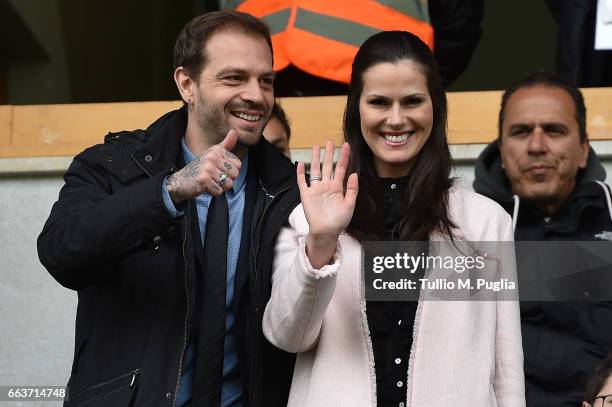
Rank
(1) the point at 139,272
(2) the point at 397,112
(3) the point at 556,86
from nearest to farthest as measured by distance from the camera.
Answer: (1) the point at 139,272, (2) the point at 397,112, (3) the point at 556,86

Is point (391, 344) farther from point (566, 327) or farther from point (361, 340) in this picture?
point (566, 327)

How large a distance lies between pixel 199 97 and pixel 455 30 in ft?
6.42

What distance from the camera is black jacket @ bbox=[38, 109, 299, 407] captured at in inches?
127

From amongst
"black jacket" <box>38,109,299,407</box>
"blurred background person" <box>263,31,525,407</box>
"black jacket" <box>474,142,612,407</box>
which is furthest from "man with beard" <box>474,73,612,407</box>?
"black jacket" <box>38,109,299,407</box>

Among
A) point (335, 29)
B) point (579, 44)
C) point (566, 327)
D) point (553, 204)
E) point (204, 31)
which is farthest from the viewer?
point (579, 44)

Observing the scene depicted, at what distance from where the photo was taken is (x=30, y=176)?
5.31 meters

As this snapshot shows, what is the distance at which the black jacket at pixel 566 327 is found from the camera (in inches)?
161

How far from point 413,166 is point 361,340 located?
0.58 m

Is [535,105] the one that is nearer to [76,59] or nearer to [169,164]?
[169,164]

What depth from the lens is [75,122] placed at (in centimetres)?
546

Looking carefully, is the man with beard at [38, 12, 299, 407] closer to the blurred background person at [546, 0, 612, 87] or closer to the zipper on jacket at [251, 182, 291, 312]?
the zipper on jacket at [251, 182, 291, 312]

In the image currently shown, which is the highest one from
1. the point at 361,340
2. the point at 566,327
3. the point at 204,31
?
the point at 204,31

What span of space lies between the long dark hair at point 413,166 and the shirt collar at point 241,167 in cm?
32

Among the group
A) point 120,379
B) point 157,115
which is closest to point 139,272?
point 120,379
